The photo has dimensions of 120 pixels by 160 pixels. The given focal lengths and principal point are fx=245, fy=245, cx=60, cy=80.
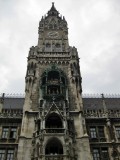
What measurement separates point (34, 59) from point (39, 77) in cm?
414

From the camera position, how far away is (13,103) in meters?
42.3

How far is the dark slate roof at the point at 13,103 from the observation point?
40.2 m

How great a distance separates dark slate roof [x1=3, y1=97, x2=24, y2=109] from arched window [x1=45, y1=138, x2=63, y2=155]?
10.9m

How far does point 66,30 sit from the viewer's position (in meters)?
52.2

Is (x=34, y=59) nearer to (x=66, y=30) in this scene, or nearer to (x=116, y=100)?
(x=66, y=30)

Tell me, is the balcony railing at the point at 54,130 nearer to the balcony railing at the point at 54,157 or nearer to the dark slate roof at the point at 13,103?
the balcony railing at the point at 54,157

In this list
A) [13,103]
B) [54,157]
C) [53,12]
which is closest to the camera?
[54,157]

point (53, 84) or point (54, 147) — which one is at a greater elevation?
point (53, 84)

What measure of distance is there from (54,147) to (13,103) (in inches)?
540

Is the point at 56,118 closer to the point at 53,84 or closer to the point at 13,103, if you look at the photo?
the point at 53,84

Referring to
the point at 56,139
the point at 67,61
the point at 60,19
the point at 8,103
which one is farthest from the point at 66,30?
the point at 56,139

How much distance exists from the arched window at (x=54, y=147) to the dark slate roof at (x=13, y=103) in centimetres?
1087

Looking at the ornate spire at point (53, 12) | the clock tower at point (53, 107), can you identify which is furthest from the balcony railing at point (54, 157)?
→ the ornate spire at point (53, 12)

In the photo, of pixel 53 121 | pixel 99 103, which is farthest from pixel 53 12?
pixel 53 121
